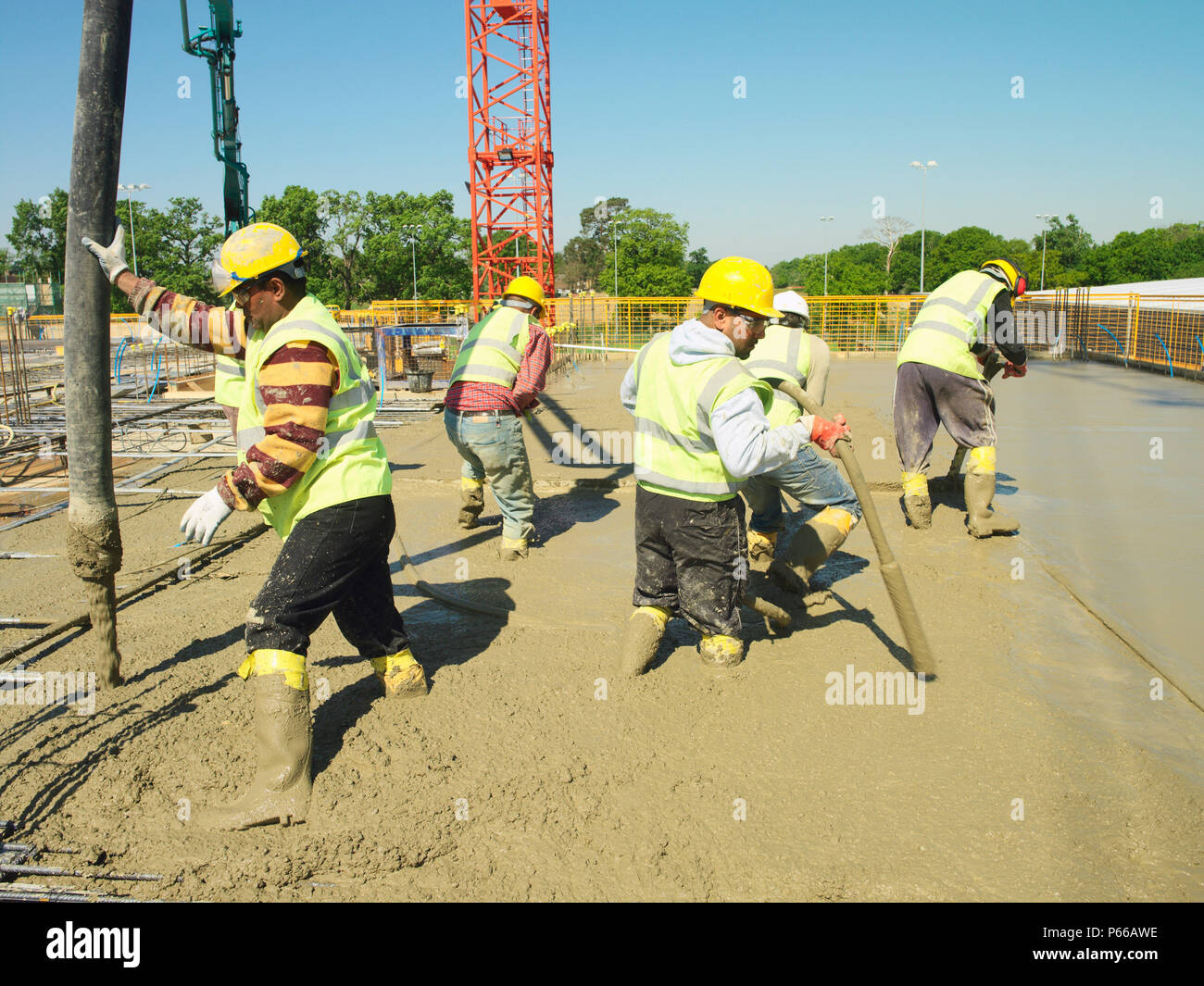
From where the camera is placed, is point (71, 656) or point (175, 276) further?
point (175, 276)

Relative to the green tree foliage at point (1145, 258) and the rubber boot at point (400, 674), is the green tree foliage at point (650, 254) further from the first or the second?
the rubber boot at point (400, 674)

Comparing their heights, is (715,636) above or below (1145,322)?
below

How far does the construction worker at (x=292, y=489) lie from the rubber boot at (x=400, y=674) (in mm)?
277

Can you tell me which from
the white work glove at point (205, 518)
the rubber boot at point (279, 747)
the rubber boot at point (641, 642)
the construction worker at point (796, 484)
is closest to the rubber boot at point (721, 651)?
the rubber boot at point (641, 642)

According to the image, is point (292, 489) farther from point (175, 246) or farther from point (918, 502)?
point (175, 246)

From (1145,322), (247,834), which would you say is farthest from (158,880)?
(1145,322)

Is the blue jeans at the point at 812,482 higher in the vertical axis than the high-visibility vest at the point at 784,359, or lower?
lower

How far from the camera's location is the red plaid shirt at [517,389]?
224 inches

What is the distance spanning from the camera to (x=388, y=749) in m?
3.28

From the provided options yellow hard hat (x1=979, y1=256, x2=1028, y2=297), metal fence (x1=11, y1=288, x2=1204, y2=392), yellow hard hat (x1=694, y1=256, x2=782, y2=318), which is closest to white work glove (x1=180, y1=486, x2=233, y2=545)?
yellow hard hat (x1=694, y1=256, x2=782, y2=318)

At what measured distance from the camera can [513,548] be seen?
5.81m

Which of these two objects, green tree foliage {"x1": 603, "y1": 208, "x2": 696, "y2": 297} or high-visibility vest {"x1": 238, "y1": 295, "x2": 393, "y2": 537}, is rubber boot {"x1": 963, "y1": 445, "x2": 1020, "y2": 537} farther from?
green tree foliage {"x1": 603, "y1": 208, "x2": 696, "y2": 297}

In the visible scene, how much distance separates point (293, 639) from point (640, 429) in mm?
1707
